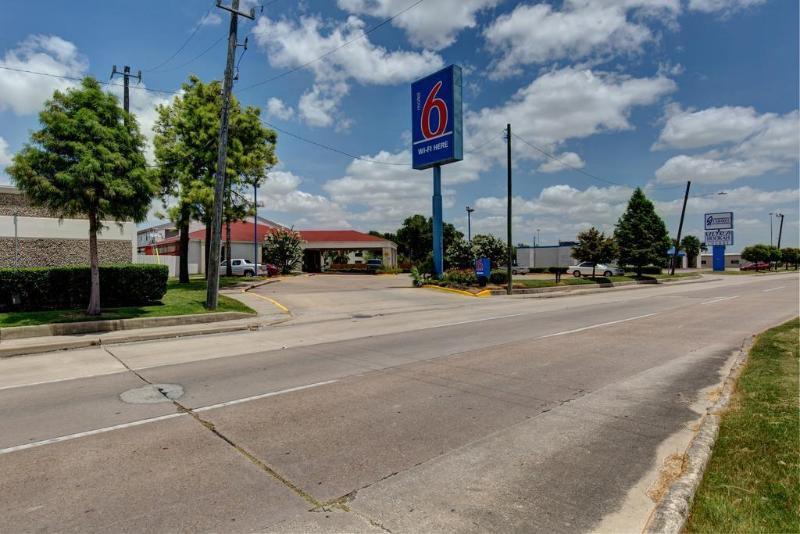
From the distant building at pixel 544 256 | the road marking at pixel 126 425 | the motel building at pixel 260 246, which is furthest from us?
the distant building at pixel 544 256

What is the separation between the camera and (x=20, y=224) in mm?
18172

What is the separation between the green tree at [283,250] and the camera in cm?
4525

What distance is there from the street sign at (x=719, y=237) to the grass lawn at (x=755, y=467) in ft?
242

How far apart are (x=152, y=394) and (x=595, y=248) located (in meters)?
35.9

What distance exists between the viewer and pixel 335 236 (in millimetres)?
56906

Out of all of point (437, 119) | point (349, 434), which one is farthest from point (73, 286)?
point (437, 119)

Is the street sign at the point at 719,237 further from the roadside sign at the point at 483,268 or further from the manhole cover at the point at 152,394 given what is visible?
the manhole cover at the point at 152,394

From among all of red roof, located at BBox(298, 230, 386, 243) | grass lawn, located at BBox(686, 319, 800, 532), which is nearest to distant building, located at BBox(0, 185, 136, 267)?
grass lawn, located at BBox(686, 319, 800, 532)

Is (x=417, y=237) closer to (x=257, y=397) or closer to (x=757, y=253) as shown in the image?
(x=757, y=253)

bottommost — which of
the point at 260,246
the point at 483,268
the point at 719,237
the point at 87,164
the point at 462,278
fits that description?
the point at 462,278

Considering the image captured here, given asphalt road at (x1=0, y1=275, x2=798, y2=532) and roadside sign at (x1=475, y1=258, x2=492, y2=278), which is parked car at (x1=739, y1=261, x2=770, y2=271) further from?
asphalt road at (x1=0, y1=275, x2=798, y2=532)

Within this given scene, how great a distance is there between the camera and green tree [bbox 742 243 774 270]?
77.1 m

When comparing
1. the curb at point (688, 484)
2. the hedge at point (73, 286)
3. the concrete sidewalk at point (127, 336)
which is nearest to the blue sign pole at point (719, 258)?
the concrete sidewalk at point (127, 336)

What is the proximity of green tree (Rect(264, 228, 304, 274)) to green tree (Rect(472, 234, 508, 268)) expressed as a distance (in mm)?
18585
